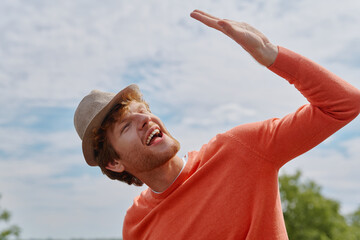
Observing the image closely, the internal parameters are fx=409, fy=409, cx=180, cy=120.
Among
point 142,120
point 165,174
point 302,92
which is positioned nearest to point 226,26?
point 302,92

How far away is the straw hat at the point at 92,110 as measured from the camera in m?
4.28

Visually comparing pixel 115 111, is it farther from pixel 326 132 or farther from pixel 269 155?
pixel 326 132

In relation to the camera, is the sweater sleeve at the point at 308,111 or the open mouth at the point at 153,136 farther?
the open mouth at the point at 153,136

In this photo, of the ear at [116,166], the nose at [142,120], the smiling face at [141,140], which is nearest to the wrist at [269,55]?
the smiling face at [141,140]

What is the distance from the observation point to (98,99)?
441 centimetres

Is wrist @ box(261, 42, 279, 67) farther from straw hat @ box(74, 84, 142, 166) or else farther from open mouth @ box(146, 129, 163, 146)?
straw hat @ box(74, 84, 142, 166)

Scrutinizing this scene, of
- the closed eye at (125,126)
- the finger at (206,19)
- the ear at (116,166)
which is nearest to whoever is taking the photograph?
the finger at (206,19)

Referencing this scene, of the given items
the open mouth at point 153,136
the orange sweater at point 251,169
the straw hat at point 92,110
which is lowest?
the orange sweater at point 251,169

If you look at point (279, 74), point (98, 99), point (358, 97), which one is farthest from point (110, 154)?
point (358, 97)

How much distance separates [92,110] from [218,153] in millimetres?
1566

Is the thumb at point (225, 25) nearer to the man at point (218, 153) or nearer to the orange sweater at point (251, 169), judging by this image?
the man at point (218, 153)

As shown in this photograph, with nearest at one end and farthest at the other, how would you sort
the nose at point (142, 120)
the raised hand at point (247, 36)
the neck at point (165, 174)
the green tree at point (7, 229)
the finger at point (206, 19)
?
the raised hand at point (247, 36) < the finger at point (206, 19) < the neck at point (165, 174) < the nose at point (142, 120) < the green tree at point (7, 229)

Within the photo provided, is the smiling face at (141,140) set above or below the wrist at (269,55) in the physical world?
below

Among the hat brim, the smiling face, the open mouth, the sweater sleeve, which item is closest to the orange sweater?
the sweater sleeve
